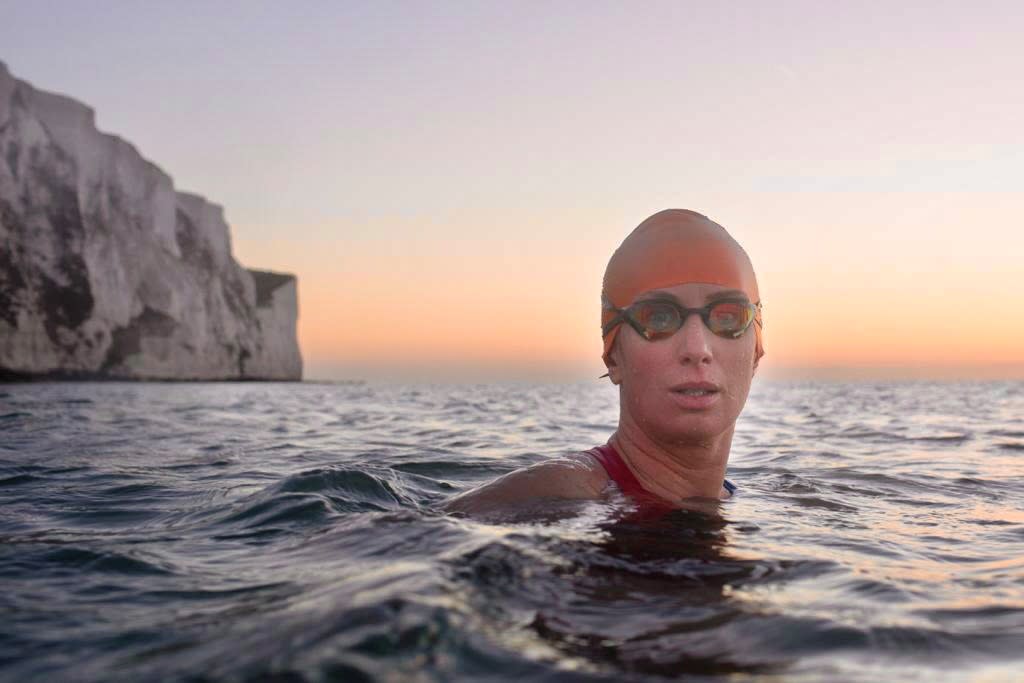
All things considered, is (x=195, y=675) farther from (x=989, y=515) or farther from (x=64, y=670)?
(x=989, y=515)

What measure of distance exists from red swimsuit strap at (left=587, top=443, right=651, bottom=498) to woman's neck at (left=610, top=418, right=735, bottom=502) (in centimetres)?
3

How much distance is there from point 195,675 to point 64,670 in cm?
49

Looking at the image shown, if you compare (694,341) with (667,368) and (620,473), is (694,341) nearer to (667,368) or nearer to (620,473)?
(667,368)

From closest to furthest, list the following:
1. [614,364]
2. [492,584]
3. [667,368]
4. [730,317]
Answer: [492,584] < [667,368] < [730,317] < [614,364]

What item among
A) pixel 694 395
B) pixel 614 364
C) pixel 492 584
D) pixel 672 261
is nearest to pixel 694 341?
Answer: pixel 694 395

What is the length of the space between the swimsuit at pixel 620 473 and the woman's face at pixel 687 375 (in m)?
0.23

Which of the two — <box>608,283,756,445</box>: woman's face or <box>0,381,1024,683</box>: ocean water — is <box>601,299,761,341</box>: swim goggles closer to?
<box>608,283,756,445</box>: woman's face

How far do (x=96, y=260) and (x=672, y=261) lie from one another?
4532 cm

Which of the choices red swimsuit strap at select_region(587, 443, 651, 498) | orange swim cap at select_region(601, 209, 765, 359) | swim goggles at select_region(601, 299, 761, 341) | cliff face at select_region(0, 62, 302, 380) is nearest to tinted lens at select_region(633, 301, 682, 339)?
swim goggles at select_region(601, 299, 761, 341)

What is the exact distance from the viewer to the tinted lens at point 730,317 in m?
3.92

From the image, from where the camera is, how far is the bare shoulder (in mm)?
3691

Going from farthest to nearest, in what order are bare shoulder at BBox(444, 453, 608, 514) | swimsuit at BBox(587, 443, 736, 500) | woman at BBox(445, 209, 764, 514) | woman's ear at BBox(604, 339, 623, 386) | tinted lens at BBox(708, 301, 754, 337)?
woman's ear at BBox(604, 339, 623, 386) < swimsuit at BBox(587, 443, 736, 500) < tinted lens at BBox(708, 301, 754, 337) < woman at BBox(445, 209, 764, 514) < bare shoulder at BBox(444, 453, 608, 514)

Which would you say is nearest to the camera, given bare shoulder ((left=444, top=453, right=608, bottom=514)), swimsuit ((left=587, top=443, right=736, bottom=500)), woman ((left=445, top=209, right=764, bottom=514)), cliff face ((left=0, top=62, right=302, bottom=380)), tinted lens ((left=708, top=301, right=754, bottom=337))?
bare shoulder ((left=444, top=453, right=608, bottom=514))

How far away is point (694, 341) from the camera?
3.79 m
